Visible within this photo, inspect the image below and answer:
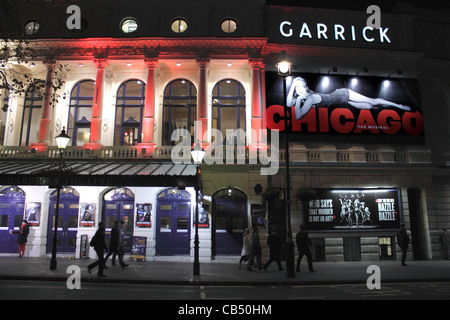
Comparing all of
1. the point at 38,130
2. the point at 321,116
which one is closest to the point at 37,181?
the point at 38,130

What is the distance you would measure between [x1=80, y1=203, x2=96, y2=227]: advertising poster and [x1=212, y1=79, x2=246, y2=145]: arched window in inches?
349

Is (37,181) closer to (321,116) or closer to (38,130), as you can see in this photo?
(38,130)

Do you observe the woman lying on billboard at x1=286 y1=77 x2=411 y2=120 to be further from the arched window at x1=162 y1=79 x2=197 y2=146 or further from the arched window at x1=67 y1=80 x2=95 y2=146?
the arched window at x1=67 y1=80 x2=95 y2=146

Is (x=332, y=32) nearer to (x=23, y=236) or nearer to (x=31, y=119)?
(x=31, y=119)

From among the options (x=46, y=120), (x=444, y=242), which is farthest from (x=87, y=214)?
(x=444, y=242)

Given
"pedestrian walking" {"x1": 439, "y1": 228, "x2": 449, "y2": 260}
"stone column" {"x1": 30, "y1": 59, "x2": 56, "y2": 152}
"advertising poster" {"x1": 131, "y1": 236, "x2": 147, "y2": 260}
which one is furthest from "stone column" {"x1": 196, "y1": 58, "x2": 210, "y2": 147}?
"pedestrian walking" {"x1": 439, "y1": 228, "x2": 449, "y2": 260}

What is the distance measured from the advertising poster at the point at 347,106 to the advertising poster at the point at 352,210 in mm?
3829

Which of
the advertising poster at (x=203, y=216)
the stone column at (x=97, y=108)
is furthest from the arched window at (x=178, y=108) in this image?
the advertising poster at (x=203, y=216)

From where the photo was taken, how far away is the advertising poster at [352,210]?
751 inches

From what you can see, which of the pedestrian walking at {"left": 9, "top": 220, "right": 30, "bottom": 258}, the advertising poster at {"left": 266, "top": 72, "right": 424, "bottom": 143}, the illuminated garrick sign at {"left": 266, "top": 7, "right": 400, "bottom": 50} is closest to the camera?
the pedestrian walking at {"left": 9, "top": 220, "right": 30, "bottom": 258}

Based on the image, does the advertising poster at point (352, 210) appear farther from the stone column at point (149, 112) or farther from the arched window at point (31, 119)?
the arched window at point (31, 119)

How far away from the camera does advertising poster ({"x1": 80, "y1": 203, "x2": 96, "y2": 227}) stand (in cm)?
1903

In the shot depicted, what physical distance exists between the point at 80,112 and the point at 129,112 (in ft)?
10.5

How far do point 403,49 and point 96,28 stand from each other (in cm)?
2052
